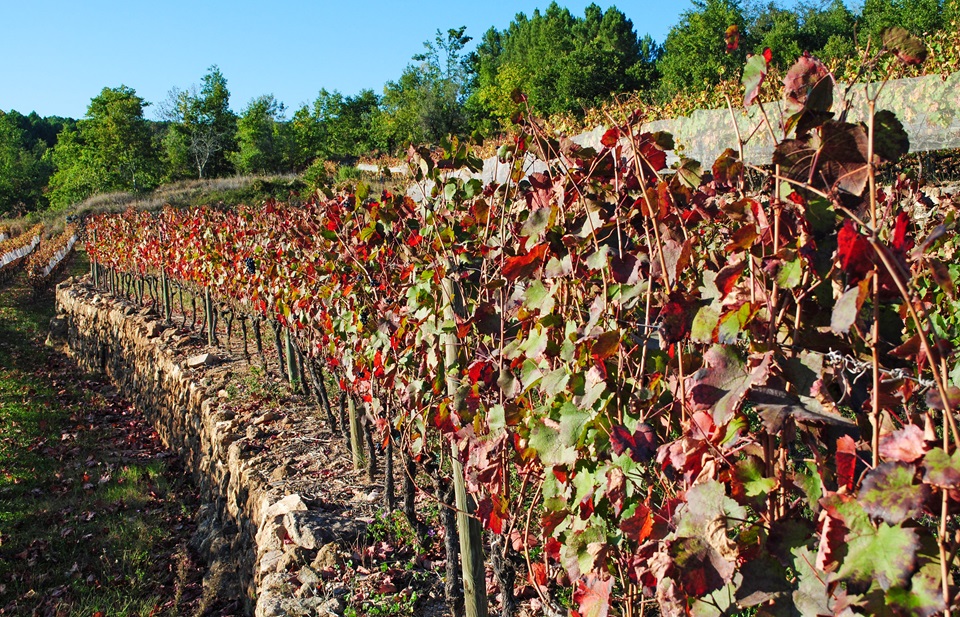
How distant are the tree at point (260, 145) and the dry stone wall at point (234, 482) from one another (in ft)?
135

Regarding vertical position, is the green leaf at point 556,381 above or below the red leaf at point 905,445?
below

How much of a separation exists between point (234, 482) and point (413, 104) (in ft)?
157

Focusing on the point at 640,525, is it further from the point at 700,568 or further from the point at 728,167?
the point at 728,167

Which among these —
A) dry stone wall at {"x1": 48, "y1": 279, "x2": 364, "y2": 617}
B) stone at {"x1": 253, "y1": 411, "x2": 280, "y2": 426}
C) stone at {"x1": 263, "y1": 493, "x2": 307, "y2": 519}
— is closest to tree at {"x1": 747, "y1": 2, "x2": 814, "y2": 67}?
dry stone wall at {"x1": 48, "y1": 279, "x2": 364, "y2": 617}

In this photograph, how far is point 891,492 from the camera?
35.8 inches

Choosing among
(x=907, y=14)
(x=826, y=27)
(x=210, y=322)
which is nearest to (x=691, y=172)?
(x=210, y=322)

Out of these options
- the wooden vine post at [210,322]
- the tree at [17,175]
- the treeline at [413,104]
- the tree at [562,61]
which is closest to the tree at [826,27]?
the treeline at [413,104]

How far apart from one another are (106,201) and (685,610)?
42371 mm

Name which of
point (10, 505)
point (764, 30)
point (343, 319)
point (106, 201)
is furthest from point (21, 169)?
point (343, 319)

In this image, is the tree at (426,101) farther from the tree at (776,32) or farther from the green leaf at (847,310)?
the green leaf at (847,310)

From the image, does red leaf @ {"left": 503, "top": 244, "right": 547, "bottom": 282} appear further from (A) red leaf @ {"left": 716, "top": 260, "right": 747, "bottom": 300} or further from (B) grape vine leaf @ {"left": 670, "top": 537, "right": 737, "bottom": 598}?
(B) grape vine leaf @ {"left": 670, "top": 537, "right": 737, "bottom": 598}

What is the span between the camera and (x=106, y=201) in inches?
1501

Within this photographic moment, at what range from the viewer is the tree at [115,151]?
49.7 m

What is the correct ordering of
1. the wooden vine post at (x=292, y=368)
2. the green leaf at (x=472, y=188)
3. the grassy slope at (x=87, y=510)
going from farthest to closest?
the wooden vine post at (x=292, y=368) → the grassy slope at (x=87, y=510) → the green leaf at (x=472, y=188)
